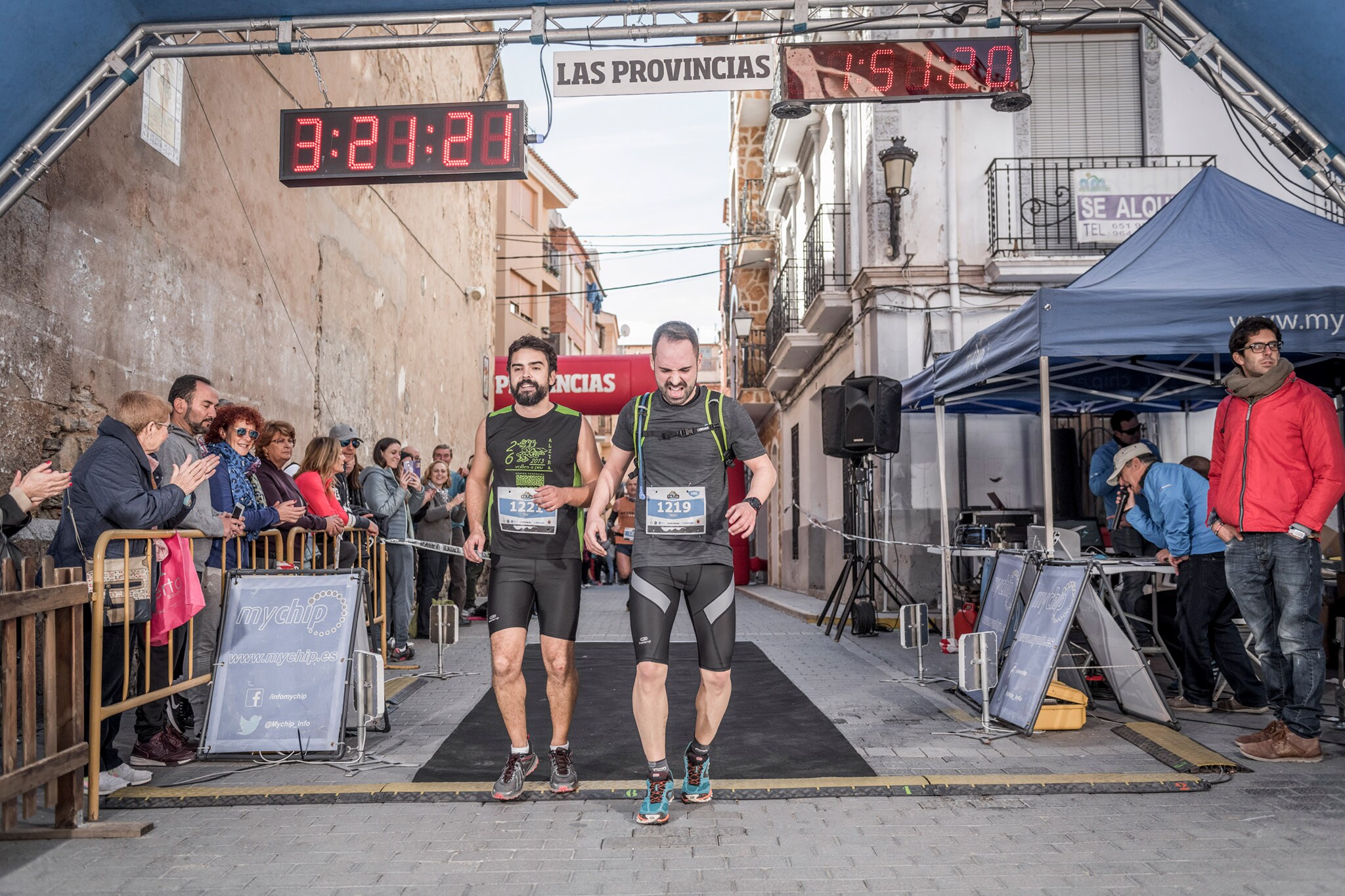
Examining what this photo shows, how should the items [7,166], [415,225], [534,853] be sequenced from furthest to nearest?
[415,225] < [7,166] < [534,853]

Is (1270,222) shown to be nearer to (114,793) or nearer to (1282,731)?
(1282,731)

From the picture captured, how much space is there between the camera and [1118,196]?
13336 mm

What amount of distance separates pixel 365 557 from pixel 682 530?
4935 mm

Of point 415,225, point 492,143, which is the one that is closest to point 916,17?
point 492,143

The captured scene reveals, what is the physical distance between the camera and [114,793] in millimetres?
4910

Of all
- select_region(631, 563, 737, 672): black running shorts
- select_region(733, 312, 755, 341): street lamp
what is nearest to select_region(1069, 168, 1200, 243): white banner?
select_region(631, 563, 737, 672): black running shorts

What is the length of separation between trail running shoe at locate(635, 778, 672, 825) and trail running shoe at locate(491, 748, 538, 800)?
2.01 ft

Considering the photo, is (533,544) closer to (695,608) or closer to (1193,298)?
(695,608)

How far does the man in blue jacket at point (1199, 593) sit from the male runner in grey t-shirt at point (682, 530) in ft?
10.9

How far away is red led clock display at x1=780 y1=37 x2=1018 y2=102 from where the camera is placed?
7.55 metres

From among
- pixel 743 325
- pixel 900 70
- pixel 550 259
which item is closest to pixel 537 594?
pixel 900 70

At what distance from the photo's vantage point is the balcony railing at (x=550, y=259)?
3991 cm

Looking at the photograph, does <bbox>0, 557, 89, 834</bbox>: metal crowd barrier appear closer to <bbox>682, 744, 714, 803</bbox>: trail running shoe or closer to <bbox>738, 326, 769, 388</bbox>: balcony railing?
<bbox>682, 744, 714, 803</bbox>: trail running shoe

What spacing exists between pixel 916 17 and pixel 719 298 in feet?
125
